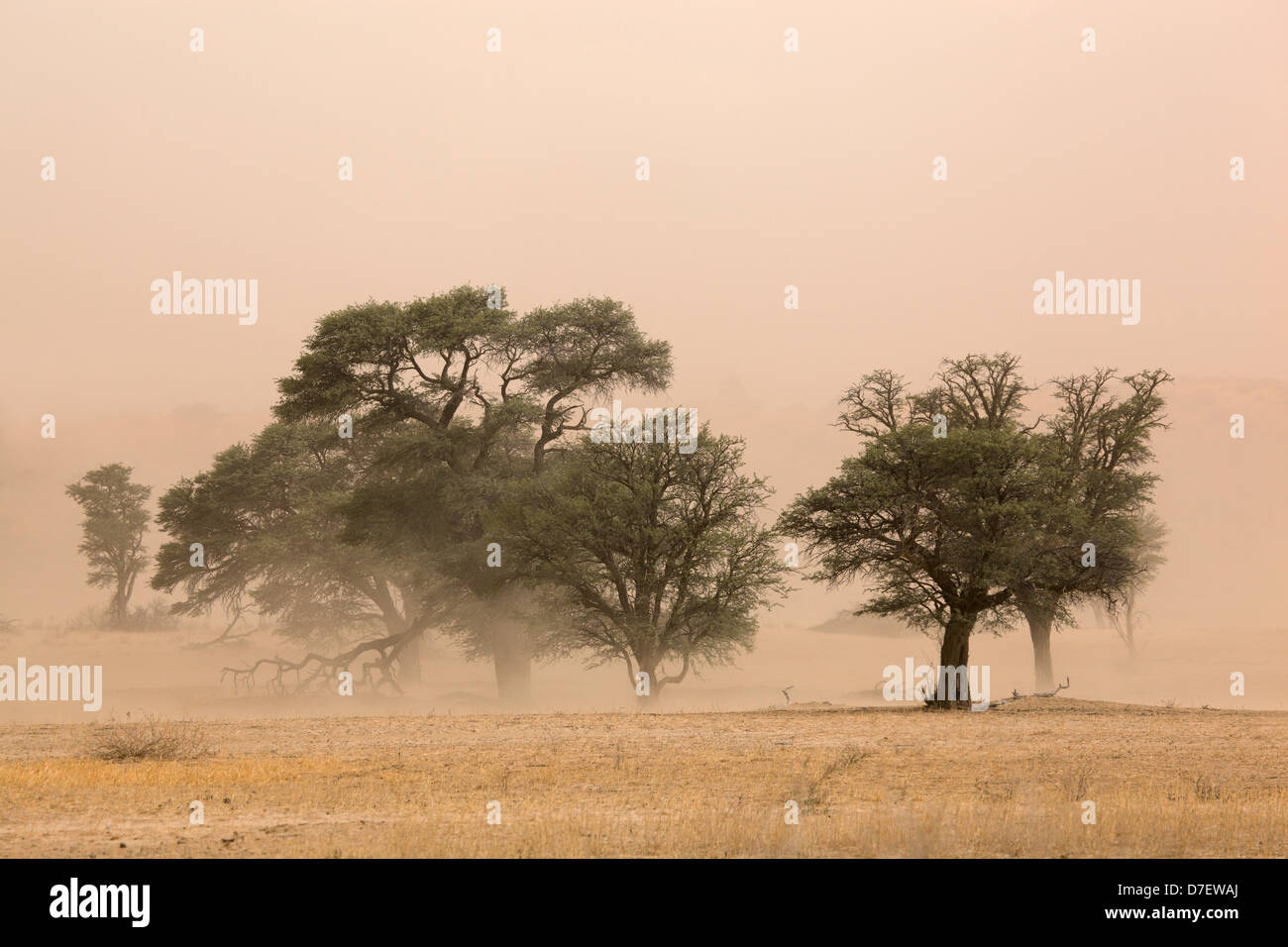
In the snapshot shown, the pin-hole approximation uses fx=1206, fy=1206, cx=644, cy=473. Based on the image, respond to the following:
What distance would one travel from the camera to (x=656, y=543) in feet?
144

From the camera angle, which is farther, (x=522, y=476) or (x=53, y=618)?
(x=53, y=618)

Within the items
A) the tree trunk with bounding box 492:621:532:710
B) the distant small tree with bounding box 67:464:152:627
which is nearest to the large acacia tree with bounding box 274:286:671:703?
the tree trunk with bounding box 492:621:532:710

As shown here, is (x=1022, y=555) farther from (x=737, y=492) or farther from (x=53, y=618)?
(x=53, y=618)

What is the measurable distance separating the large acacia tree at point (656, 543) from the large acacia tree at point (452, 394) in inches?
200

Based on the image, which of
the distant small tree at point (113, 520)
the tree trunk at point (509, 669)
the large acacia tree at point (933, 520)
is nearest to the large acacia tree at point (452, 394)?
the tree trunk at point (509, 669)

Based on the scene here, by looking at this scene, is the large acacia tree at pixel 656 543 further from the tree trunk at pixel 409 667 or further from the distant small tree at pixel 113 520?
the distant small tree at pixel 113 520

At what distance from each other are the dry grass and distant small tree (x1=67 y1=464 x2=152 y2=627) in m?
56.7

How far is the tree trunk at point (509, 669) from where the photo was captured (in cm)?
5459

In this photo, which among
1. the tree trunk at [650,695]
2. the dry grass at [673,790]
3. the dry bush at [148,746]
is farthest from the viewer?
the tree trunk at [650,695]

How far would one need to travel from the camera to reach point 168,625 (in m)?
99.1

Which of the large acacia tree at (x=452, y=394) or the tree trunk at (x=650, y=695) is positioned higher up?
the large acacia tree at (x=452, y=394)
